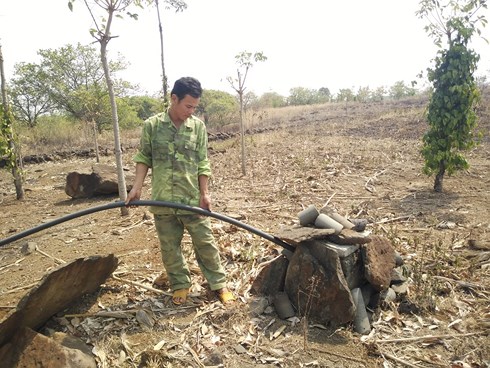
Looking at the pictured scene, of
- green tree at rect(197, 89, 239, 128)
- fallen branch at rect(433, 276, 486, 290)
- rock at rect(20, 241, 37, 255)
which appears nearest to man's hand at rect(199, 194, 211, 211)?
fallen branch at rect(433, 276, 486, 290)

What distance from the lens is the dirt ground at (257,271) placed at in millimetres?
2797

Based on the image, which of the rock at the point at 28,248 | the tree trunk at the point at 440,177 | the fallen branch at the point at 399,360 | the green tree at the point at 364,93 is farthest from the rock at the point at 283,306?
the green tree at the point at 364,93

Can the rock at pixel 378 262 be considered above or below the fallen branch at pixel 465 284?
above

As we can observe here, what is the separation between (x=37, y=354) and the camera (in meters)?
2.47

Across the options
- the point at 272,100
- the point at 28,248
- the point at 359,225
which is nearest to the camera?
the point at 359,225

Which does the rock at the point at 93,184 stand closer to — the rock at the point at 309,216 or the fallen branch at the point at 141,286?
the fallen branch at the point at 141,286

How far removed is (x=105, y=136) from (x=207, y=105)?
1115 centimetres

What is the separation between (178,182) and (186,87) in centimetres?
90

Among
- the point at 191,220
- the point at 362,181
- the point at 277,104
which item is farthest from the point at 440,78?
the point at 277,104

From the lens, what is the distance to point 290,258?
3398mm

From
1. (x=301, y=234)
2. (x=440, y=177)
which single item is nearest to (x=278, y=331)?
(x=301, y=234)

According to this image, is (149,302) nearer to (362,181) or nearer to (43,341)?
(43,341)

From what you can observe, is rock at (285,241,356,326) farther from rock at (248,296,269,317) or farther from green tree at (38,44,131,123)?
green tree at (38,44,131,123)

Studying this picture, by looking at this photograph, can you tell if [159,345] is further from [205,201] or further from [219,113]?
[219,113]
